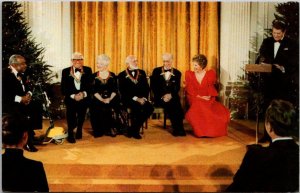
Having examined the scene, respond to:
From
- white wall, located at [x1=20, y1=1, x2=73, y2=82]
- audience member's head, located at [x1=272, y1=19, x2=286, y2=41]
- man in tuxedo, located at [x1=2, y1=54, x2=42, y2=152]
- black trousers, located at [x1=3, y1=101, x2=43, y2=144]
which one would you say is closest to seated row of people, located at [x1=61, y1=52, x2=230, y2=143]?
black trousers, located at [x1=3, y1=101, x2=43, y2=144]

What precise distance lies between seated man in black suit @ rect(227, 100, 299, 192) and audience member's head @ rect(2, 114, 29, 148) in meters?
1.46

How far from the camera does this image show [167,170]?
Answer: 17.1 ft

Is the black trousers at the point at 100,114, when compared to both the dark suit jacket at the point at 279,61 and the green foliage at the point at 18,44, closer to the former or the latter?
the green foliage at the point at 18,44

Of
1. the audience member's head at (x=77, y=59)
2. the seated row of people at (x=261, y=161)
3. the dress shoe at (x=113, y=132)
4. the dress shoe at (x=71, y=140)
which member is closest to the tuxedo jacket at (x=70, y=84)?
the audience member's head at (x=77, y=59)

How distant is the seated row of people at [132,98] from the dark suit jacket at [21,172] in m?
3.24

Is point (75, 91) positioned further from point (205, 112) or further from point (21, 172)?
point (21, 172)

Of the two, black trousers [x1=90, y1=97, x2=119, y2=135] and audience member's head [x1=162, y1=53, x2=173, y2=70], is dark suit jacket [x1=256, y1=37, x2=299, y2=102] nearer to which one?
audience member's head [x1=162, y1=53, x2=173, y2=70]

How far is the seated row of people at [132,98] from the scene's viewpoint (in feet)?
21.3

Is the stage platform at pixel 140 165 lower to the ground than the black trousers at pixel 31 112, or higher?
lower

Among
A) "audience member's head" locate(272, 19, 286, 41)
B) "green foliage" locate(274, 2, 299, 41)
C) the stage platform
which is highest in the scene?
"green foliage" locate(274, 2, 299, 41)

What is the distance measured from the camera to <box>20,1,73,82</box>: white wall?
8008 millimetres

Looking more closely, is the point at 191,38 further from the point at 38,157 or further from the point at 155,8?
the point at 38,157

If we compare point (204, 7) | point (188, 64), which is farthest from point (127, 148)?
point (204, 7)

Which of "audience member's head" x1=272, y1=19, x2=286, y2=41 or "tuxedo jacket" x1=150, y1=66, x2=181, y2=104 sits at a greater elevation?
"audience member's head" x1=272, y1=19, x2=286, y2=41
